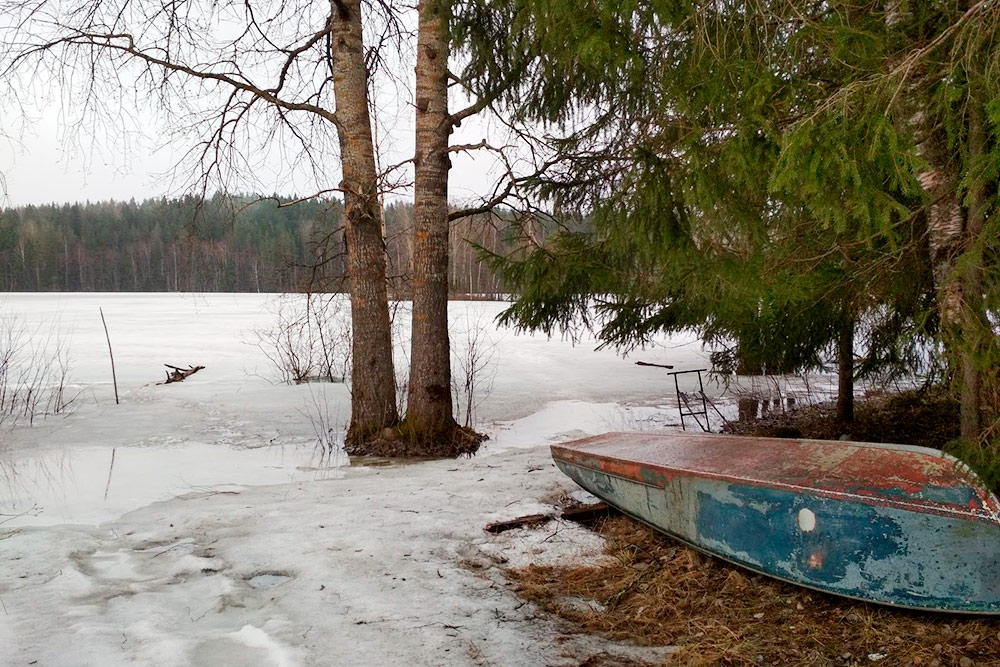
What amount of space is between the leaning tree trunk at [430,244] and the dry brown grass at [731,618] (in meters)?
3.70

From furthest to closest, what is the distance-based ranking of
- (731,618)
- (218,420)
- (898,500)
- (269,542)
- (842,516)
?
(218,420)
(269,542)
(731,618)
(842,516)
(898,500)

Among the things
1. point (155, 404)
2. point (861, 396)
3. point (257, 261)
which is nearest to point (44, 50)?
point (155, 404)

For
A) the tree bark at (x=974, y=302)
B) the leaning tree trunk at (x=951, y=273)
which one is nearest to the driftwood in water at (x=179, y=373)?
the leaning tree trunk at (x=951, y=273)

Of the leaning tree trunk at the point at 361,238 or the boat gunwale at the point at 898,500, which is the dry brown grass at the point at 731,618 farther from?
the leaning tree trunk at the point at 361,238

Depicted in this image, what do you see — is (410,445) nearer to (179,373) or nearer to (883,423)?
(883,423)

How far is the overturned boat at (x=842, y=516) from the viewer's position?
2.63 meters

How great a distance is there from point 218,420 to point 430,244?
418cm

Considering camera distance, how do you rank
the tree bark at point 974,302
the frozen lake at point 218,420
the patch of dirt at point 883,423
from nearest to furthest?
the tree bark at point 974,302
the frozen lake at point 218,420
the patch of dirt at point 883,423

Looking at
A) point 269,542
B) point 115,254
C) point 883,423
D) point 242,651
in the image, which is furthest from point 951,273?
point 115,254

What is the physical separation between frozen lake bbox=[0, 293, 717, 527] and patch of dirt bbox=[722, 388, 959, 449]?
1.59 m

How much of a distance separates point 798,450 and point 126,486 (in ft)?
18.2

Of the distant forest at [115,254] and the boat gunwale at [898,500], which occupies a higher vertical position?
the distant forest at [115,254]

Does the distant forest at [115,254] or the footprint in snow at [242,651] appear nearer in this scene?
the footprint in snow at [242,651]

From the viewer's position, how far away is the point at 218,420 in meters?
8.85
